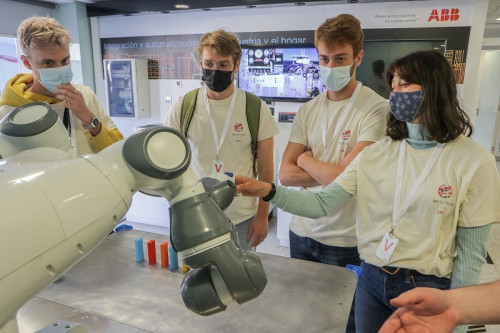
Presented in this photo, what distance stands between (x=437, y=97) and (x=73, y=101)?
149 centimetres

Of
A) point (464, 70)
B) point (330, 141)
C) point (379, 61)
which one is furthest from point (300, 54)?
point (330, 141)

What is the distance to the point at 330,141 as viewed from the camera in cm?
173

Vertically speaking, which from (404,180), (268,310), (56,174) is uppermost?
(56,174)

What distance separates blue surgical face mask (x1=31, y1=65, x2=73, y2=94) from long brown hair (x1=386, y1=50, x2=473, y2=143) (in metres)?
1.46

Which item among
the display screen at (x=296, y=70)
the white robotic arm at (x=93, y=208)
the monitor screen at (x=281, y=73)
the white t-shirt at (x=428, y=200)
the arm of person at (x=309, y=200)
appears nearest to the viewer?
the white robotic arm at (x=93, y=208)

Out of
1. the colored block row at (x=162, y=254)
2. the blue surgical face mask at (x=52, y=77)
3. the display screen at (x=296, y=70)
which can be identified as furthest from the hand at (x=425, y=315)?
the display screen at (x=296, y=70)

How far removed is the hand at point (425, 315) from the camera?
883mm

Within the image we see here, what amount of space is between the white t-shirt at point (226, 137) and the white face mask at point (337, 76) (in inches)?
14.6

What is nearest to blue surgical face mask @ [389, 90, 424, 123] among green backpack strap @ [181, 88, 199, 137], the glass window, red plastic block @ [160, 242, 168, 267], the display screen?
green backpack strap @ [181, 88, 199, 137]

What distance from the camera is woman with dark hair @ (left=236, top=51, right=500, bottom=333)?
1.23 metres

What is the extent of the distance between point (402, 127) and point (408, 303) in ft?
2.59

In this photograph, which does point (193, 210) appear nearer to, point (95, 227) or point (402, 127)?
point (95, 227)

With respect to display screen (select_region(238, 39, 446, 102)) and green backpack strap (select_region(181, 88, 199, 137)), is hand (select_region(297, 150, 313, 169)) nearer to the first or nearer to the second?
green backpack strap (select_region(181, 88, 199, 137))

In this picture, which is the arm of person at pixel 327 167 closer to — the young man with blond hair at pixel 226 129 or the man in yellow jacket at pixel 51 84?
the young man with blond hair at pixel 226 129
